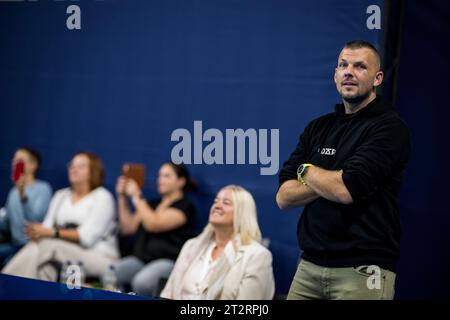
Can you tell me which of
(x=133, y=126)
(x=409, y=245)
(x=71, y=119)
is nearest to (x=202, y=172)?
(x=133, y=126)

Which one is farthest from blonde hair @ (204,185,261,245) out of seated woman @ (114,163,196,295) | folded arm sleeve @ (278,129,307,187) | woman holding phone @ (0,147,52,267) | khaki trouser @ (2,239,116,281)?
woman holding phone @ (0,147,52,267)

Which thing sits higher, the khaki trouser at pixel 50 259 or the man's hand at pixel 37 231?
the man's hand at pixel 37 231

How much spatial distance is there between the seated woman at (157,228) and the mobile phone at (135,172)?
3cm

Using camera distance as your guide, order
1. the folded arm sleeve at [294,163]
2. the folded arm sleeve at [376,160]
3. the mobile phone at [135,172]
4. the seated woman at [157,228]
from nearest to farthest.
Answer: the folded arm sleeve at [376,160], the folded arm sleeve at [294,163], the seated woman at [157,228], the mobile phone at [135,172]

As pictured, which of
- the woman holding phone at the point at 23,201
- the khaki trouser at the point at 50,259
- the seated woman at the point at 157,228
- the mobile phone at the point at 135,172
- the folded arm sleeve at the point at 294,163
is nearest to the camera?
the folded arm sleeve at the point at 294,163

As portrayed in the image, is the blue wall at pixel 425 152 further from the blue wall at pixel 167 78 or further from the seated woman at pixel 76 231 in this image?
the seated woman at pixel 76 231

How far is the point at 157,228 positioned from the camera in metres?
4.52

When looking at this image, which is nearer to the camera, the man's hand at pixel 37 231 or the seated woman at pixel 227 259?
the seated woman at pixel 227 259

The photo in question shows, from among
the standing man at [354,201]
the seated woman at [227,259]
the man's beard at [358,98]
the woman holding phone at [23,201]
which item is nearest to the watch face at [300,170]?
the standing man at [354,201]

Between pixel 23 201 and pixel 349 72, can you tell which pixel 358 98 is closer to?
pixel 349 72

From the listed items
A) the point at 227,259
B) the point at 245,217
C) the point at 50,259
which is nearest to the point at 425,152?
the point at 245,217

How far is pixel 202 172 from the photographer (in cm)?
427

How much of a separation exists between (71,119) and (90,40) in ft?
1.61

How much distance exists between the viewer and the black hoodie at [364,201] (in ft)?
9.09
